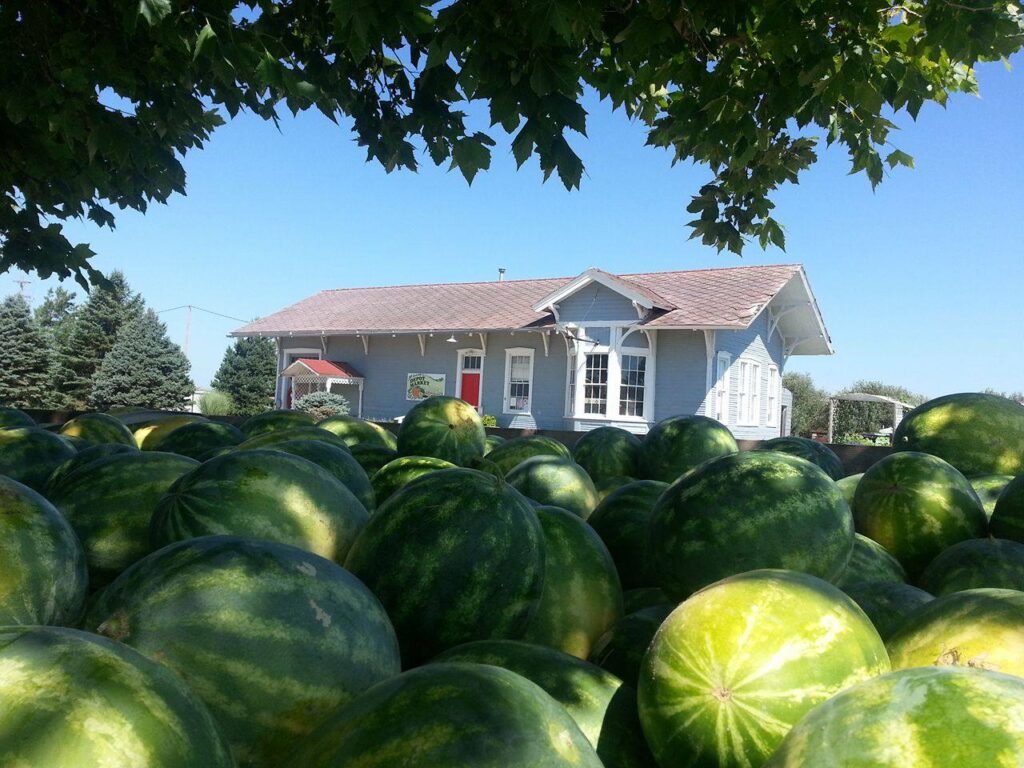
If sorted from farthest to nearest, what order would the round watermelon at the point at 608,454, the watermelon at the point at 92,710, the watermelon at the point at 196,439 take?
1. the round watermelon at the point at 608,454
2. the watermelon at the point at 196,439
3. the watermelon at the point at 92,710

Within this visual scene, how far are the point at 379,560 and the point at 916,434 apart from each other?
3.11 m

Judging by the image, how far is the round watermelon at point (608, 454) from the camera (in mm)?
4199

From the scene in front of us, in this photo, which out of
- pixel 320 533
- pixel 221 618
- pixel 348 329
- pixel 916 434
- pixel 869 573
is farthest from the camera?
pixel 348 329

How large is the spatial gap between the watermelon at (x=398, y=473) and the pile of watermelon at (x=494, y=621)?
31 cm

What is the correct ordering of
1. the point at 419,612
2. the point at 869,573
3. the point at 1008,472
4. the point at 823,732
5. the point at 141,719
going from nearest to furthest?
the point at 141,719, the point at 823,732, the point at 419,612, the point at 869,573, the point at 1008,472

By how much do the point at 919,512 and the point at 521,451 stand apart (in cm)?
184

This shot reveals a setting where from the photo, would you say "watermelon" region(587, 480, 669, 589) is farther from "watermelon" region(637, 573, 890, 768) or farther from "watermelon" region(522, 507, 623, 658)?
"watermelon" region(637, 573, 890, 768)

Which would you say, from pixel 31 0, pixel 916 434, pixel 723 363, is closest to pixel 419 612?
pixel 916 434

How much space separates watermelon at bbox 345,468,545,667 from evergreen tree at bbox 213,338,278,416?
38335 millimetres

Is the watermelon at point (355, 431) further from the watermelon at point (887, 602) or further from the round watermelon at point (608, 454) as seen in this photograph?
the watermelon at point (887, 602)

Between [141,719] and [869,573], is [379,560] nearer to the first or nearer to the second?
[141,719]

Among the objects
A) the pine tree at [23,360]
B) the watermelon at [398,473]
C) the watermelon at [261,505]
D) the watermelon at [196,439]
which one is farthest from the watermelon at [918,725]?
the pine tree at [23,360]

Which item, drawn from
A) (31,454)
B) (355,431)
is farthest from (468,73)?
(31,454)

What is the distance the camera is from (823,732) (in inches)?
41.7
